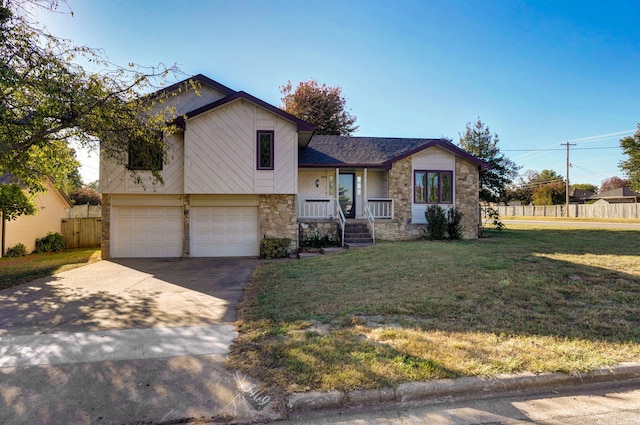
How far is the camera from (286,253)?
12.0 meters

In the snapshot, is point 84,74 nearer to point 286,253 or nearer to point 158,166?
point 158,166

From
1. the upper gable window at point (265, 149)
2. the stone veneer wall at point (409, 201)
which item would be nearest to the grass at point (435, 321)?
the upper gable window at point (265, 149)

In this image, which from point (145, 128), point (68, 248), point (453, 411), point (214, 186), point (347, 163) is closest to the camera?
point (453, 411)

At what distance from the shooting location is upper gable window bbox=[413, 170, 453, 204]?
14586mm

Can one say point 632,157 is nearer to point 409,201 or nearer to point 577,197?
point 577,197

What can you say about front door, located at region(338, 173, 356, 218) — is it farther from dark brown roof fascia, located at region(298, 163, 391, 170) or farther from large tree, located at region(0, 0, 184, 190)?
large tree, located at region(0, 0, 184, 190)

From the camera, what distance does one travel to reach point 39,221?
51.0ft

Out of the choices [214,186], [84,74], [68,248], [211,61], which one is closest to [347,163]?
[214,186]

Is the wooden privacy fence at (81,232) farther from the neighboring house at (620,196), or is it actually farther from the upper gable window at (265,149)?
the neighboring house at (620,196)

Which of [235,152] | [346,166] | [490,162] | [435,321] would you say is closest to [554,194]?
[490,162]

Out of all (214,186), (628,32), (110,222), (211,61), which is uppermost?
(628,32)

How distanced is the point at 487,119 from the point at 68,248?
971 inches

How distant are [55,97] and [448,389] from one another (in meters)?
8.35

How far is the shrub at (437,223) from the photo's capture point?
45.2 feet
